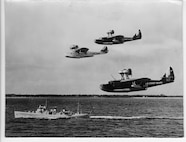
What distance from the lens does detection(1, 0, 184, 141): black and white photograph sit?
1017mm

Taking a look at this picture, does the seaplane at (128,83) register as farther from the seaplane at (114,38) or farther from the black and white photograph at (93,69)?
the seaplane at (114,38)

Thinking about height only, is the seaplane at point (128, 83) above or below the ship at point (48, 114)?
above

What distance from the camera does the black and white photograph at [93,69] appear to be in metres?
1.02

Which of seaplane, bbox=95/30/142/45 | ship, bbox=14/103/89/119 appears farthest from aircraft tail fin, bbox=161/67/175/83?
ship, bbox=14/103/89/119

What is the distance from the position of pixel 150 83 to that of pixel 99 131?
27 centimetres

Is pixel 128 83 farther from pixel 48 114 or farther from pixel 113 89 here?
pixel 48 114

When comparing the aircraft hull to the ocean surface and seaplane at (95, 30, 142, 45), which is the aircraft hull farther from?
seaplane at (95, 30, 142, 45)

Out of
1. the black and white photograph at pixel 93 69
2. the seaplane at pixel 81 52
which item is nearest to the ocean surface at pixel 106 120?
the black and white photograph at pixel 93 69

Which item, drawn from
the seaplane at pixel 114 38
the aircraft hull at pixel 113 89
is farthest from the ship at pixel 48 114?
the seaplane at pixel 114 38

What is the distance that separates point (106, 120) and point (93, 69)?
0.20 metres

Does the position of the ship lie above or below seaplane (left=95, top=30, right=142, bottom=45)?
below

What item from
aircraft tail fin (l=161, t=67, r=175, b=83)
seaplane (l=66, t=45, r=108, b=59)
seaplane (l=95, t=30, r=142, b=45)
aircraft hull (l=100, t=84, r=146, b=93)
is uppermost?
seaplane (l=95, t=30, r=142, b=45)

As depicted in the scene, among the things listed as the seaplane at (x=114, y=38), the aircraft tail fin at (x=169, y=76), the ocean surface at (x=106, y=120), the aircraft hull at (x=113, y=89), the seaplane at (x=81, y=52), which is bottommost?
the ocean surface at (x=106, y=120)

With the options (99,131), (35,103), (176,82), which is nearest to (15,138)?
(35,103)
